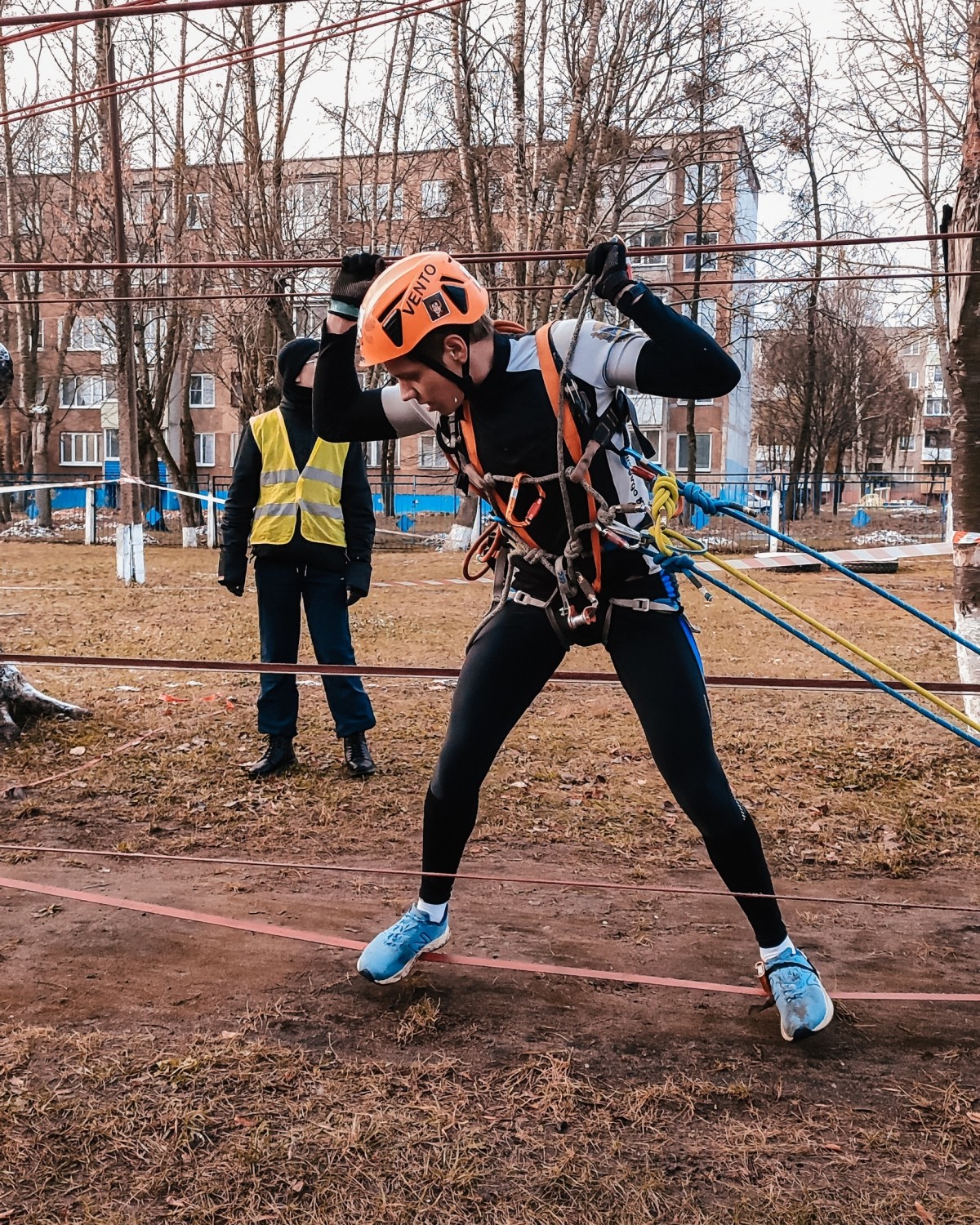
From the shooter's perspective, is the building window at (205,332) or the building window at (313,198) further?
the building window at (313,198)

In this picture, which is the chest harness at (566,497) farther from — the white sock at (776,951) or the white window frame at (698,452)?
the white window frame at (698,452)

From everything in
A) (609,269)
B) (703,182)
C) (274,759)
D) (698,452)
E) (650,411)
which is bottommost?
(274,759)

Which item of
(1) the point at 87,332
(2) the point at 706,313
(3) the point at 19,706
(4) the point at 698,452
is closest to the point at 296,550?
(3) the point at 19,706

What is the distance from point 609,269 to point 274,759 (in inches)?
139

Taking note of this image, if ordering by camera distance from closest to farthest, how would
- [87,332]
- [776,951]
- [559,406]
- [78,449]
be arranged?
[559,406] → [776,951] → [87,332] → [78,449]

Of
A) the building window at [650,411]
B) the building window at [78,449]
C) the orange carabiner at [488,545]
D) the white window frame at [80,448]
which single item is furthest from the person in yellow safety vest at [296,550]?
the building window at [78,449]

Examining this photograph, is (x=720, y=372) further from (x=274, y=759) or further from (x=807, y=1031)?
(x=274, y=759)

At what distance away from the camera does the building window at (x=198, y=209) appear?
23859 millimetres

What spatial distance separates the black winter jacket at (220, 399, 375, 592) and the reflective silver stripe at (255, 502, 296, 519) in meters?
0.06

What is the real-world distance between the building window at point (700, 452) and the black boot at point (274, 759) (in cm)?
3626

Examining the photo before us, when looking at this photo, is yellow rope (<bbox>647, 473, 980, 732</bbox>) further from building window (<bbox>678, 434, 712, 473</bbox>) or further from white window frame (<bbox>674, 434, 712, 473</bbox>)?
building window (<bbox>678, 434, 712, 473</bbox>)

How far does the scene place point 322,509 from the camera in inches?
210

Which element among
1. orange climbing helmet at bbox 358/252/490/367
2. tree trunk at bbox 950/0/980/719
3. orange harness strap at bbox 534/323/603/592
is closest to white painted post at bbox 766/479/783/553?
tree trunk at bbox 950/0/980/719

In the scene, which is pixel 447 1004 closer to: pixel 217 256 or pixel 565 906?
pixel 565 906
